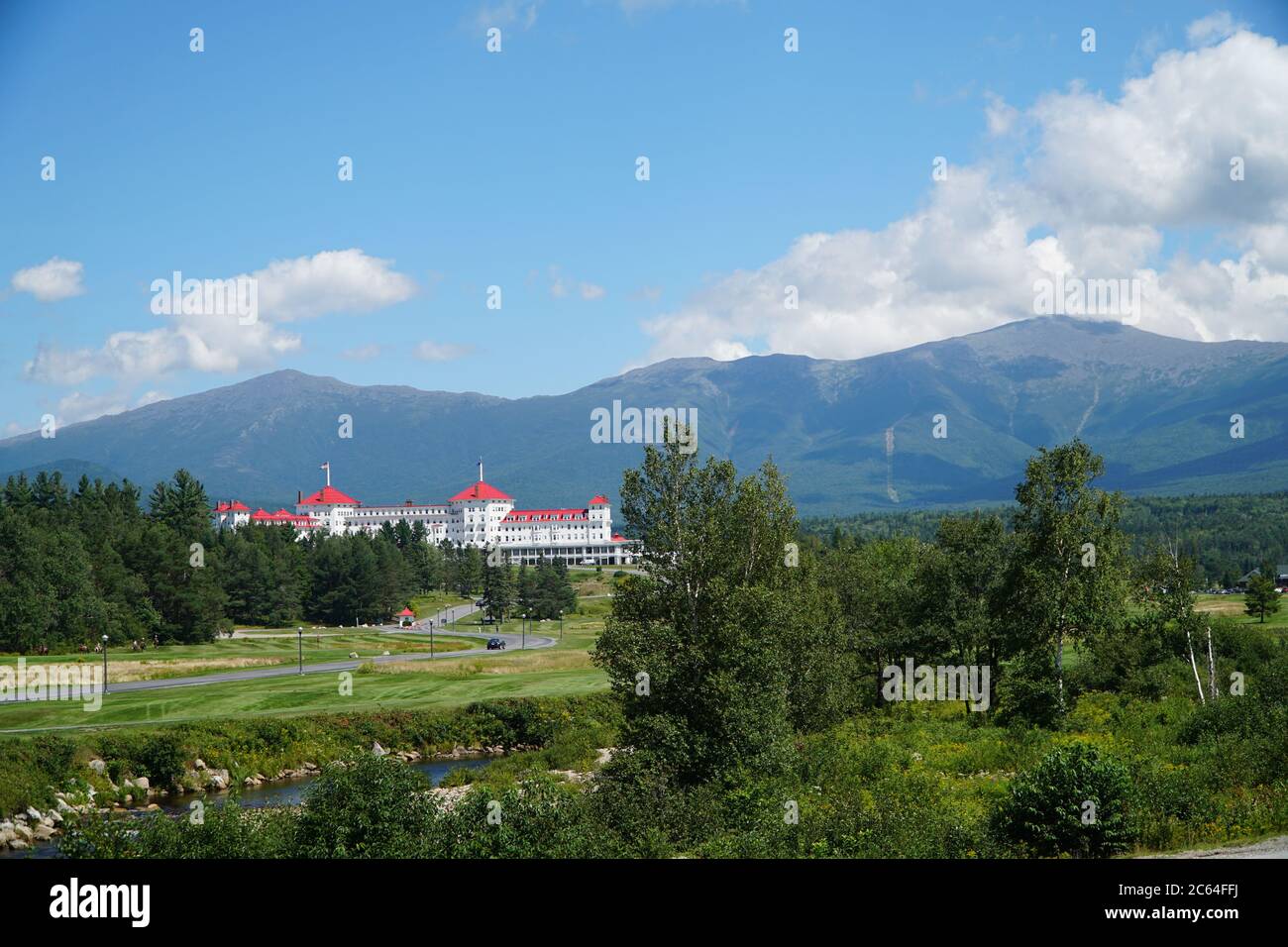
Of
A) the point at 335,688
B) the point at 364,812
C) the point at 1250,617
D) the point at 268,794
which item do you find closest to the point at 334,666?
the point at 335,688

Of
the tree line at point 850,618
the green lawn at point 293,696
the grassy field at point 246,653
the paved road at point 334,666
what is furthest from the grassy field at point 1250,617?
the grassy field at point 246,653

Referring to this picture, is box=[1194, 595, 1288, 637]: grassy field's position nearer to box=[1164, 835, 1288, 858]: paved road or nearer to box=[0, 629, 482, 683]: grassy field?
box=[1164, 835, 1288, 858]: paved road

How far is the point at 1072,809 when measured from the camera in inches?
790

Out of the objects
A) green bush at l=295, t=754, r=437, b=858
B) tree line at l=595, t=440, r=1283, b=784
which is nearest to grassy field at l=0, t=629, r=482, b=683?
tree line at l=595, t=440, r=1283, b=784

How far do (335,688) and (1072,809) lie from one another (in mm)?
52661

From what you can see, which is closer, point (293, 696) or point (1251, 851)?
point (1251, 851)

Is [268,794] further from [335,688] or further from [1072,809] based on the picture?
[1072,809]

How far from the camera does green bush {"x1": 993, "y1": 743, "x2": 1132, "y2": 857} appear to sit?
65.1 ft

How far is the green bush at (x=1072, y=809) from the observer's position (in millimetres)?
19828

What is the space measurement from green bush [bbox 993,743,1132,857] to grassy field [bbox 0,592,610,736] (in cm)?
4444

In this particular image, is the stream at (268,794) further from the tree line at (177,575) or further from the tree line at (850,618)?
the tree line at (177,575)

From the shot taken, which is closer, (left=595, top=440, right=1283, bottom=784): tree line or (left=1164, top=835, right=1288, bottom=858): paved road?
(left=1164, top=835, right=1288, bottom=858): paved road
